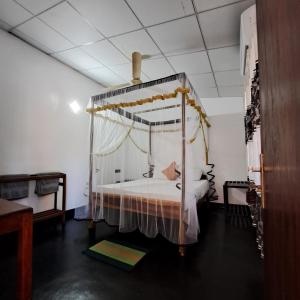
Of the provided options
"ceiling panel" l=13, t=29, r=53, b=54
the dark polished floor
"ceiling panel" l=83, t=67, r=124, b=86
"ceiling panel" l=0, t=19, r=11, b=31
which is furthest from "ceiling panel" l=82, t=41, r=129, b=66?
the dark polished floor

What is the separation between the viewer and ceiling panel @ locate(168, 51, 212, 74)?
9.79ft

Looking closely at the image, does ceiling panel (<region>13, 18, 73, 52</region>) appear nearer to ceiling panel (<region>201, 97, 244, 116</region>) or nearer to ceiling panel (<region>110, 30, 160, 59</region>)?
ceiling panel (<region>110, 30, 160, 59</region>)

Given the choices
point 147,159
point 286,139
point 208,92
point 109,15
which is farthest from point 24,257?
point 208,92

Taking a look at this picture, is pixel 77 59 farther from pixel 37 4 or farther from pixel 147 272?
pixel 147 272

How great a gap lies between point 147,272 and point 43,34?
3.35m

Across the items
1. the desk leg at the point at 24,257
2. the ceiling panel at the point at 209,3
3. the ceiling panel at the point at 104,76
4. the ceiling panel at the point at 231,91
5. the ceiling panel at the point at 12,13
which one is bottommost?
the desk leg at the point at 24,257

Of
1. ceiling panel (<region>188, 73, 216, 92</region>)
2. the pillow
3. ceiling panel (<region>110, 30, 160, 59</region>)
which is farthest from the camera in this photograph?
ceiling panel (<region>188, 73, 216, 92</region>)

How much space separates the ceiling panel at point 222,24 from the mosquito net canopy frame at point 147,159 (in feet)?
2.32

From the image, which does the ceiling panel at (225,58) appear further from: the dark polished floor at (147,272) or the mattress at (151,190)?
the dark polished floor at (147,272)

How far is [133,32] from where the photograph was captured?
2.49 m

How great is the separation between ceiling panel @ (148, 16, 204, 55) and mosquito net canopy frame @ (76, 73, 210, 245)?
2.14 ft

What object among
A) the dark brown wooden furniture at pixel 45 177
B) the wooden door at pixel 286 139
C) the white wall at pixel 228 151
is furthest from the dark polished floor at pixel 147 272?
the white wall at pixel 228 151

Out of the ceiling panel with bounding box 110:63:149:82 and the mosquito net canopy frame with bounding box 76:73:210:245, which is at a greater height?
the ceiling panel with bounding box 110:63:149:82

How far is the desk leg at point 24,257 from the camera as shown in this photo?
1.25 meters
